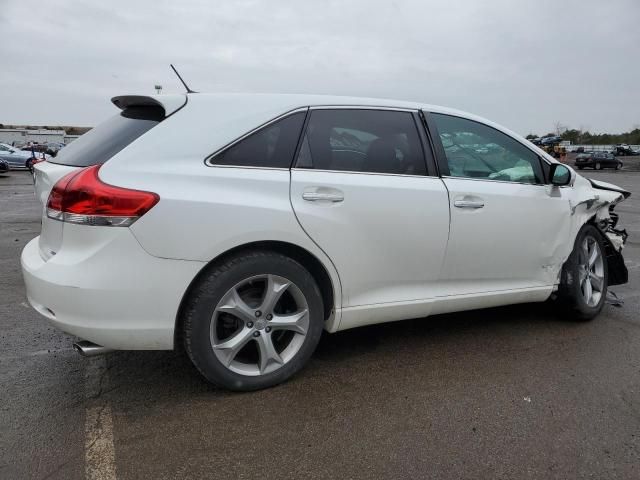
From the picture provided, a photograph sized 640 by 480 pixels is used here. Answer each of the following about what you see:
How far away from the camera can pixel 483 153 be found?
3.48 meters

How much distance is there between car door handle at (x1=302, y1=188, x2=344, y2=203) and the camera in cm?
270

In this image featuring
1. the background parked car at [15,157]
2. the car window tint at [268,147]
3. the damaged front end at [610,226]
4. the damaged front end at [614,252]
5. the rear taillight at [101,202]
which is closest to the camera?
the rear taillight at [101,202]

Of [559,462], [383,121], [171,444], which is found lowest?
[171,444]

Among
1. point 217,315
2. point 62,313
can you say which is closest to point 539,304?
point 217,315

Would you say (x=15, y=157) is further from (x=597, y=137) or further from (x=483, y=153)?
(x=597, y=137)

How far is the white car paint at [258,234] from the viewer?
2.38m

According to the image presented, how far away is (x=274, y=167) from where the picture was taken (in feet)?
8.82

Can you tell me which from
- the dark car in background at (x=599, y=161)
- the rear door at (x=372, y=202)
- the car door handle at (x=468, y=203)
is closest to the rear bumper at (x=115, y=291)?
the rear door at (x=372, y=202)

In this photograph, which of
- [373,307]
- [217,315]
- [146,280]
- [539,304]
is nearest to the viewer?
[146,280]

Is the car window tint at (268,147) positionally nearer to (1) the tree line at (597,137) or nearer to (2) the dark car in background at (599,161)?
(2) the dark car in background at (599,161)

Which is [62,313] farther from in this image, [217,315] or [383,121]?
[383,121]

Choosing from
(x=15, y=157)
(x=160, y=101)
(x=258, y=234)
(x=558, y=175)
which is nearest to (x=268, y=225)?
(x=258, y=234)

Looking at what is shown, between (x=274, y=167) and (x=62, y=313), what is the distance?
49.6 inches

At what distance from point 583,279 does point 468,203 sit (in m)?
1.49
